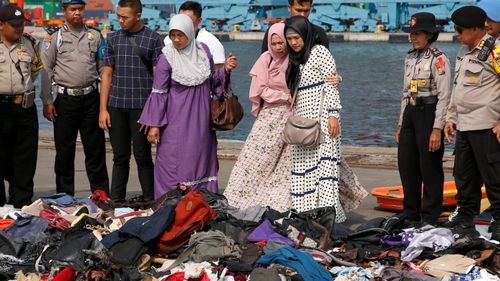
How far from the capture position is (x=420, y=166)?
8.75 m

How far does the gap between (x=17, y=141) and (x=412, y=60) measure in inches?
130

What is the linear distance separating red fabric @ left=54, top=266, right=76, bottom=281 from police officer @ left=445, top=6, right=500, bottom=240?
276 cm

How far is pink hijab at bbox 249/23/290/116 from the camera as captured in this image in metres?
8.84

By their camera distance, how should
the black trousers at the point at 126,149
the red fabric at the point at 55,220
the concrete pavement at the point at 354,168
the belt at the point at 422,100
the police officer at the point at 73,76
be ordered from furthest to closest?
the concrete pavement at the point at 354,168 < the police officer at the point at 73,76 < the black trousers at the point at 126,149 < the belt at the point at 422,100 < the red fabric at the point at 55,220

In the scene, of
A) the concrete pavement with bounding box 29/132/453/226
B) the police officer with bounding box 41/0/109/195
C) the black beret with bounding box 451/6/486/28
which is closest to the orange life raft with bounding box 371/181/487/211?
the concrete pavement with bounding box 29/132/453/226

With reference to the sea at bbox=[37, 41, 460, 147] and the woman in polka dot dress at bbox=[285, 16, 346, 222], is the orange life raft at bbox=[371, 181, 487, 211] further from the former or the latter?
the sea at bbox=[37, 41, 460, 147]

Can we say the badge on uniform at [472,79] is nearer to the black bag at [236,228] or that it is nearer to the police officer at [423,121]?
the police officer at [423,121]

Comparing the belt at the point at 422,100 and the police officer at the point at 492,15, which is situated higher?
the police officer at the point at 492,15

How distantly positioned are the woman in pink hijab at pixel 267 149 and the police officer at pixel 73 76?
145cm

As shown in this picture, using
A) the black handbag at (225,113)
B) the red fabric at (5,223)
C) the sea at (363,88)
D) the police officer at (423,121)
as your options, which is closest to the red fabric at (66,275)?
the red fabric at (5,223)

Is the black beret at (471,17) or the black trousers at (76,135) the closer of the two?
the black beret at (471,17)

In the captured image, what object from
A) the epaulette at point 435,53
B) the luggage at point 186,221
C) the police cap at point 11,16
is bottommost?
the luggage at point 186,221

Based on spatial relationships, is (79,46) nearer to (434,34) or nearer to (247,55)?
(434,34)

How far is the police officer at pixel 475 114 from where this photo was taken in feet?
26.4
